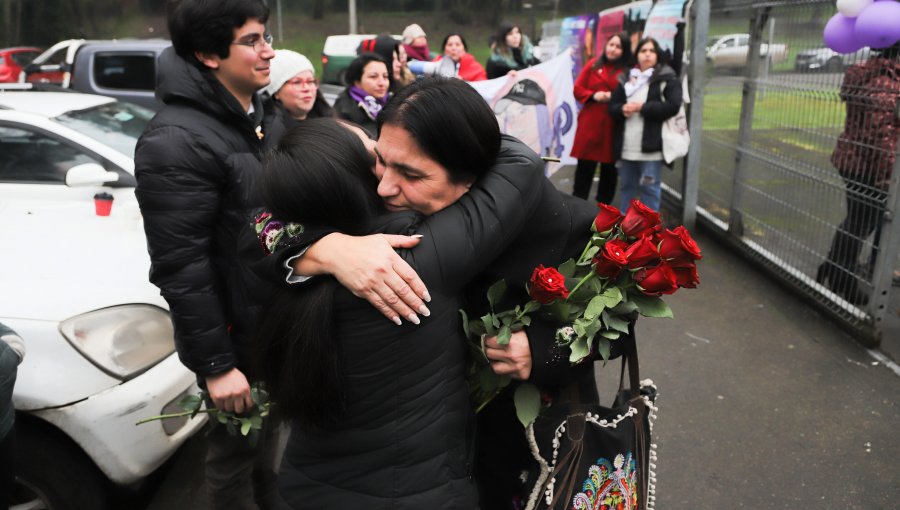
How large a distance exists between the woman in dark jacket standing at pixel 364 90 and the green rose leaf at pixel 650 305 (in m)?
2.96

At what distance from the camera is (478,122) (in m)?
1.49

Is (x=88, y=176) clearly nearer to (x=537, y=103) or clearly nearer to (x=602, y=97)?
(x=537, y=103)

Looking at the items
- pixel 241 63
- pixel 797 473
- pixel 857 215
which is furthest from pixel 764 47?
pixel 241 63

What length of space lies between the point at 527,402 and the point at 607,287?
12.6 inches

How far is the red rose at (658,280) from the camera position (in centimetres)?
162

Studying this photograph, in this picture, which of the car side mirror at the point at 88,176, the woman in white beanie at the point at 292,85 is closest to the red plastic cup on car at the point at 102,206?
the car side mirror at the point at 88,176

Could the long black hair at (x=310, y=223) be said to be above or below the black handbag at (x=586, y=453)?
above

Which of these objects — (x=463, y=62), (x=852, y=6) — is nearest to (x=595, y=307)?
(x=852, y=6)

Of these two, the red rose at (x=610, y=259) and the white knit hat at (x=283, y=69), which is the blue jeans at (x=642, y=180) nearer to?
the white knit hat at (x=283, y=69)

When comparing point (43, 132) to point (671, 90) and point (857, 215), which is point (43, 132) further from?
point (857, 215)

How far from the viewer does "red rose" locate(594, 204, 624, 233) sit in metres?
1.75

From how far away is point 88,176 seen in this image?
4.11 meters

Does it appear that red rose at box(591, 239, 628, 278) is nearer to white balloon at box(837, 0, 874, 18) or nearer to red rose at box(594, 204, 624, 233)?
red rose at box(594, 204, 624, 233)

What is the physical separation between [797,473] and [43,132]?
14.9 ft
